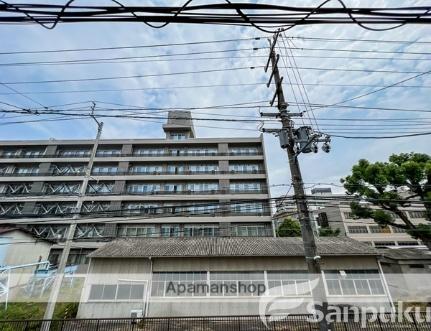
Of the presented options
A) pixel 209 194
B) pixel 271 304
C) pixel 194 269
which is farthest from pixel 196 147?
pixel 271 304

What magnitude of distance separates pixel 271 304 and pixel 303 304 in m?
1.97

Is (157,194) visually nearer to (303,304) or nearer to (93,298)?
(93,298)

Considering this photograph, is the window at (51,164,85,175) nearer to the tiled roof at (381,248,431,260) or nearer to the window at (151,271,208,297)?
the window at (151,271,208,297)

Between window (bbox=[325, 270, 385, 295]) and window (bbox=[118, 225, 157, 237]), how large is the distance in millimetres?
21508

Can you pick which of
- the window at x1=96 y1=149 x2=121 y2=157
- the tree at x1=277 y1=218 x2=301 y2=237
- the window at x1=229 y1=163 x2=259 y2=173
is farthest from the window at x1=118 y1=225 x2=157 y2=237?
the tree at x1=277 y1=218 x2=301 y2=237

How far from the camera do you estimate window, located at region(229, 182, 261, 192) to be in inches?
1286

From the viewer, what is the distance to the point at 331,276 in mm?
15352

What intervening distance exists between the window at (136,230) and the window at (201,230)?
4273 mm

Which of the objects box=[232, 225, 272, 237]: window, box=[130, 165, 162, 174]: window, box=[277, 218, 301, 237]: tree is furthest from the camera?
box=[130, 165, 162, 174]: window

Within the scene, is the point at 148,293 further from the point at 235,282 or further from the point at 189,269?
the point at 235,282

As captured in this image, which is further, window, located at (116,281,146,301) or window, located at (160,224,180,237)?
window, located at (160,224,180,237)

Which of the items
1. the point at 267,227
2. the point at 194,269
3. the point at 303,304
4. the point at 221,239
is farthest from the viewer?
the point at 267,227

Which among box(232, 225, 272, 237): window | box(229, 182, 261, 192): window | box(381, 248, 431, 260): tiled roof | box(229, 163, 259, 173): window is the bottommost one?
box(381, 248, 431, 260): tiled roof

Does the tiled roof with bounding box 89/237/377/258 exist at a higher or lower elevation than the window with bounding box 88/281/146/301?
higher
